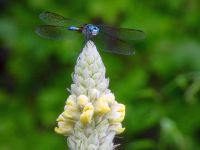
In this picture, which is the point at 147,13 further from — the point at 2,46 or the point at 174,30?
the point at 2,46

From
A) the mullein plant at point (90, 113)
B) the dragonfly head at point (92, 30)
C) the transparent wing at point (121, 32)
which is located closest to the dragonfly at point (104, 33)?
the transparent wing at point (121, 32)

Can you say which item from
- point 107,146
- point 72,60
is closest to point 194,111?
point 72,60

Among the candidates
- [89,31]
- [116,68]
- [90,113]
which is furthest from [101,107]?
[116,68]

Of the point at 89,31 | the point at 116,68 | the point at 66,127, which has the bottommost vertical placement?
the point at 66,127

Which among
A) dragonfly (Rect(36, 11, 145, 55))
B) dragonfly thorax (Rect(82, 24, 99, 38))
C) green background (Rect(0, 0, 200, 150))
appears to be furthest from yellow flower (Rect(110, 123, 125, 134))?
green background (Rect(0, 0, 200, 150))

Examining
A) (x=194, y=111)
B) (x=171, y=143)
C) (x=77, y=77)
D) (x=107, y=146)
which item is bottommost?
(x=107, y=146)

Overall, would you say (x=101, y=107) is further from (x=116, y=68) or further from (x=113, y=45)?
(x=116, y=68)

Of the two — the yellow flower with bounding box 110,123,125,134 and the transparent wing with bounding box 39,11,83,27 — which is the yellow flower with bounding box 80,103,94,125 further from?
the transparent wing with bounding box 39,11,83,27
